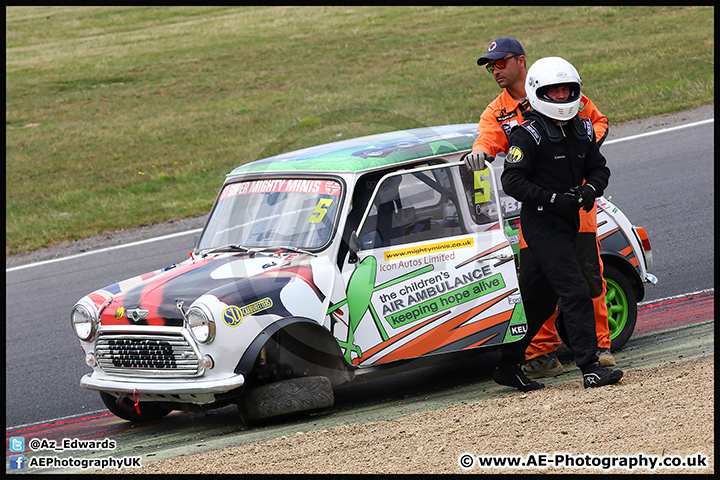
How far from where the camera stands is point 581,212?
5.79m

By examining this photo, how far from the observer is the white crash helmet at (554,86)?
17.9ft

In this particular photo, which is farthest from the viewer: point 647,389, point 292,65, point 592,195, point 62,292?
point 292,65

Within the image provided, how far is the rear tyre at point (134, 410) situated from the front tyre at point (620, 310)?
138 inches

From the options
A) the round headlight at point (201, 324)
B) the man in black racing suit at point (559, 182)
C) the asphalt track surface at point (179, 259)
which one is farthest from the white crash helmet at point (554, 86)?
the round headlight at point (201, 324)

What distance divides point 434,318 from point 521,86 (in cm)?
190

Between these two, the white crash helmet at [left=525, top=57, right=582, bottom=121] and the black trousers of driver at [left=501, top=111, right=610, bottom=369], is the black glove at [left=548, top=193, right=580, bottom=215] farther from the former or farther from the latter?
the white crash helmet at [left=525, top=57, right=582, bottom=121]

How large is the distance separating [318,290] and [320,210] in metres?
0.66

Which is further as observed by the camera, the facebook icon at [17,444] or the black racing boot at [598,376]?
the facebook icon at [17,444]

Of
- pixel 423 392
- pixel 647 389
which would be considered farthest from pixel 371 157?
pixel 647 389

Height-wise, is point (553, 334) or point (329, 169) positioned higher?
point (329, 169)

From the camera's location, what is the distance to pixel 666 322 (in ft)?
23.8

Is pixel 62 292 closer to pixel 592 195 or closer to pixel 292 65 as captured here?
pixel 592 195

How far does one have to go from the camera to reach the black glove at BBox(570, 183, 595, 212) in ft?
17.6

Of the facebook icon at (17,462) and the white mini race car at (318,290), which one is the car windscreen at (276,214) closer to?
the white mini race car at (318,290)
